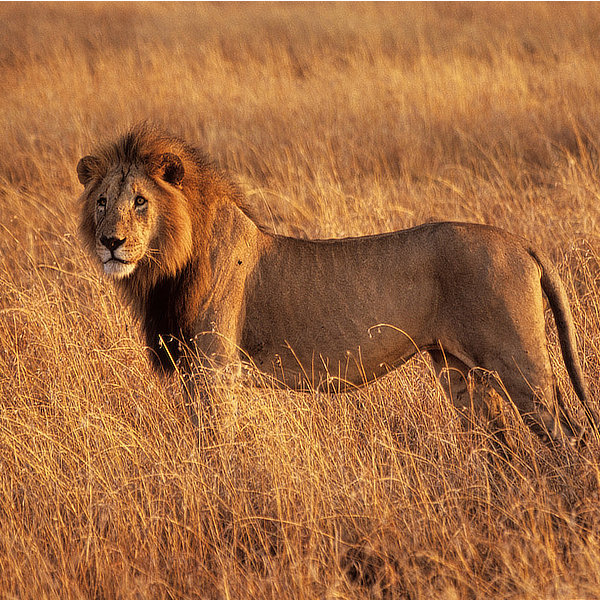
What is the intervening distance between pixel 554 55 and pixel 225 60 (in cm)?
534

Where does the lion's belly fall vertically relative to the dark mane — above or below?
below

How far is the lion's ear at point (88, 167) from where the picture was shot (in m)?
4.30

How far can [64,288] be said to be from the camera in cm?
677

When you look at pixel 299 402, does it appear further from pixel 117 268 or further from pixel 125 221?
pixel 125 221

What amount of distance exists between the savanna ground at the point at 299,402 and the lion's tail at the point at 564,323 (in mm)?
280

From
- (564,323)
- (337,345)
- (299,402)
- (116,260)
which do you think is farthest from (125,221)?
A: (564,323)

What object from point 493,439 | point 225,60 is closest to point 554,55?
point 225,60

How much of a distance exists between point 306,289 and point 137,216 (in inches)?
34.1

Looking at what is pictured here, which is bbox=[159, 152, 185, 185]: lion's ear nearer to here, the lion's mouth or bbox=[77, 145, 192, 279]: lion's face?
bbox=[77, 145, 192, 279]: lion's face

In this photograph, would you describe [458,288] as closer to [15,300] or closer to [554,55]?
[15,300]

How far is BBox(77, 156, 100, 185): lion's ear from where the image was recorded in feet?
14.1

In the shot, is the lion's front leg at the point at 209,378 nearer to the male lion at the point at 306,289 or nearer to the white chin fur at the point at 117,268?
the male lion at the point at 306,289

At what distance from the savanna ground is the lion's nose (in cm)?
85

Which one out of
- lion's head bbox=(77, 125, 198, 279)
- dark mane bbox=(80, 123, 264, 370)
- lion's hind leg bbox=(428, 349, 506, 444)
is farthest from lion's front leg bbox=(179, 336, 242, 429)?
lion's hind leg bbox=(428, 349, 506, 444)
